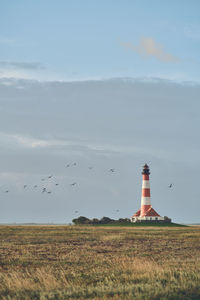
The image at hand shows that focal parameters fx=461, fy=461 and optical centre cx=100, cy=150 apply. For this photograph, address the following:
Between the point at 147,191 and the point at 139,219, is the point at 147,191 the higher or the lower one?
the higher one

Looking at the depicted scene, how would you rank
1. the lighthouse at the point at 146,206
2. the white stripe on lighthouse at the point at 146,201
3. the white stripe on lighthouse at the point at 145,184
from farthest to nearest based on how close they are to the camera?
1. the white stripe on lighthouse at the point at 145,184
2. the white stripe on lighthouse at the point at 146,201
3. the lighthouse at the point at 146,206

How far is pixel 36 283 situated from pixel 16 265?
881cm

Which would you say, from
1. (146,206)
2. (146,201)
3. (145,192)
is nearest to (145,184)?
(145,192)

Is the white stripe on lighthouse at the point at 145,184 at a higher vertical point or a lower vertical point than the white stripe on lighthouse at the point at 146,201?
higher

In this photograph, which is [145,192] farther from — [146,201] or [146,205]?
[146,205]

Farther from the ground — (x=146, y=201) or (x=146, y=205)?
(x=146, y=201)

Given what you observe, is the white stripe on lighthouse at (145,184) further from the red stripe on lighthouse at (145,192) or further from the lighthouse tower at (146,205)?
the red stripe on lighthouse at (145,192)

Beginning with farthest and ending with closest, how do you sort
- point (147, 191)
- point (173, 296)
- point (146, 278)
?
point (147, 191)
point (146, 278)
point (173, 296)

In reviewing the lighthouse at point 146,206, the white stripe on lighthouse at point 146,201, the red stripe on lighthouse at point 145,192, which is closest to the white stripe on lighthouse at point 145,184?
the lighthouse at point 146,206

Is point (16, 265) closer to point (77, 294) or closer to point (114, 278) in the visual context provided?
point (114, 278)

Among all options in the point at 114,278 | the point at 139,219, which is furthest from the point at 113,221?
the point at 114,278

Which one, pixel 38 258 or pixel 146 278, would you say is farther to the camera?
pixel 38 258

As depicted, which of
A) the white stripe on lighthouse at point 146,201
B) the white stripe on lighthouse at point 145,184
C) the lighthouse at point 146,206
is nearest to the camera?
the lighthouse at point 146,206

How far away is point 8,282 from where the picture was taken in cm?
1750
